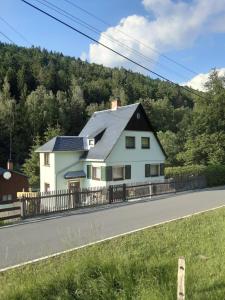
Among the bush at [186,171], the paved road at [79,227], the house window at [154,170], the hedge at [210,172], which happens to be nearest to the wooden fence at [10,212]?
the paved road at [79,227]

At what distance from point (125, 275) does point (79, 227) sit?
695cm

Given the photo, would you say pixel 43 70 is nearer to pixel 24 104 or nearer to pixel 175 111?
pixel 24 104

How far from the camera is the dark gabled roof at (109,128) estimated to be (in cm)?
3064

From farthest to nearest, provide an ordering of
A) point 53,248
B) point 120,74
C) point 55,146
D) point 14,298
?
point 120,74, point 55,146, point 53,248, point 14,298

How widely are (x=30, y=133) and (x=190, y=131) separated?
4258cm

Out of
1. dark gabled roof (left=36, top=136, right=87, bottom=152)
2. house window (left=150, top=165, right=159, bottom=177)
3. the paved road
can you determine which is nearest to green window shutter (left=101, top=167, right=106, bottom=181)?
dark gabled roof (left=36, top=136, right=87, bottom=152)

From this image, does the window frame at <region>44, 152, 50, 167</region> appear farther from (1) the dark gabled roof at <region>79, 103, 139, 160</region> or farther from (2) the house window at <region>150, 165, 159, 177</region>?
(2) the house window at <region>150, 165, 159, 177</region>

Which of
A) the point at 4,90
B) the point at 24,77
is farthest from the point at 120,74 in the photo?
the point at 4,90

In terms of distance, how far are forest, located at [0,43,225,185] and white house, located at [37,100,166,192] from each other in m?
9.82

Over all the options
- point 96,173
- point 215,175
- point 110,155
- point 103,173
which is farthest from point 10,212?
point 215,175

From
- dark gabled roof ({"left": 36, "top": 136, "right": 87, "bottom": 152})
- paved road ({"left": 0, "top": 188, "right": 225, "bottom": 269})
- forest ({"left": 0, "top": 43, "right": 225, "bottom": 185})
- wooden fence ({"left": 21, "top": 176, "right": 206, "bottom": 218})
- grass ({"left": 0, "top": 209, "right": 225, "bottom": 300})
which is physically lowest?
paved road ({"left": 0, "top": 188, "right": 225, "bottom": 269})

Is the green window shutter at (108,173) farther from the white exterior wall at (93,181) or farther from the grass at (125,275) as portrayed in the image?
the grass at (125,275)

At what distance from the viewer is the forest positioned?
41.7m

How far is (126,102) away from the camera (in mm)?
93938
